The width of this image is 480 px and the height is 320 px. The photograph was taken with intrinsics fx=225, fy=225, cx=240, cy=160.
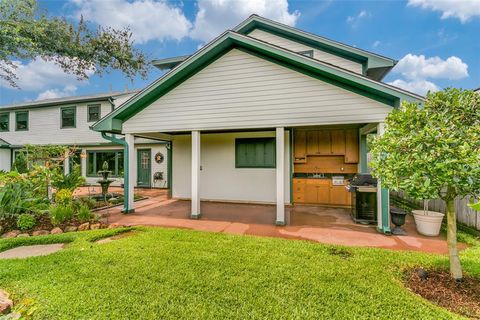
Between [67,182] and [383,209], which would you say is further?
→ [67,182]

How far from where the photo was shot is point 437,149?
2.63 m

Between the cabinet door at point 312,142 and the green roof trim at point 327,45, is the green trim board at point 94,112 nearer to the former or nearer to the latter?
the green roof trim at point 327,45

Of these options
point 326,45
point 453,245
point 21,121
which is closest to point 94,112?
point 21,121

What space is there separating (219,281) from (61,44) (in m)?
9.33

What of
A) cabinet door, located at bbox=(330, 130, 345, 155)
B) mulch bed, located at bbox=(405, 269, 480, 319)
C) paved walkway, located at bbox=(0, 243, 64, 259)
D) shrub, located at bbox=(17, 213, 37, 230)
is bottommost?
paved walkway, located at bbox=(0, 243, 64, 259)

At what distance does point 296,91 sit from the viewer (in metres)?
5.64

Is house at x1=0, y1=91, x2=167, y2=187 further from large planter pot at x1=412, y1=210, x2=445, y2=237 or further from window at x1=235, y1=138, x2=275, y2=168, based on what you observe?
large planter pot at x1=412, y1=210, x2=445, y2=237

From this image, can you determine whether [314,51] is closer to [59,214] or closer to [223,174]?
[223,174]

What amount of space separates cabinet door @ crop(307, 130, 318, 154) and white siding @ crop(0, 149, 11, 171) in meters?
20.0

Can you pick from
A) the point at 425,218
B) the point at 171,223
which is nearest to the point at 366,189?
the point at 425,218

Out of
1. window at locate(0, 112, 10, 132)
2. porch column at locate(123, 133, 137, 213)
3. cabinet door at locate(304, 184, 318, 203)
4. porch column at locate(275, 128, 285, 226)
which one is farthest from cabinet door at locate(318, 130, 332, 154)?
window at locate(0, 112, 10, 132)

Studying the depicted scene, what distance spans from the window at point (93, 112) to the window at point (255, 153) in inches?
407

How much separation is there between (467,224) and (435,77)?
21.3 m

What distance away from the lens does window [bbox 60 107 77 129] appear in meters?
14.6
